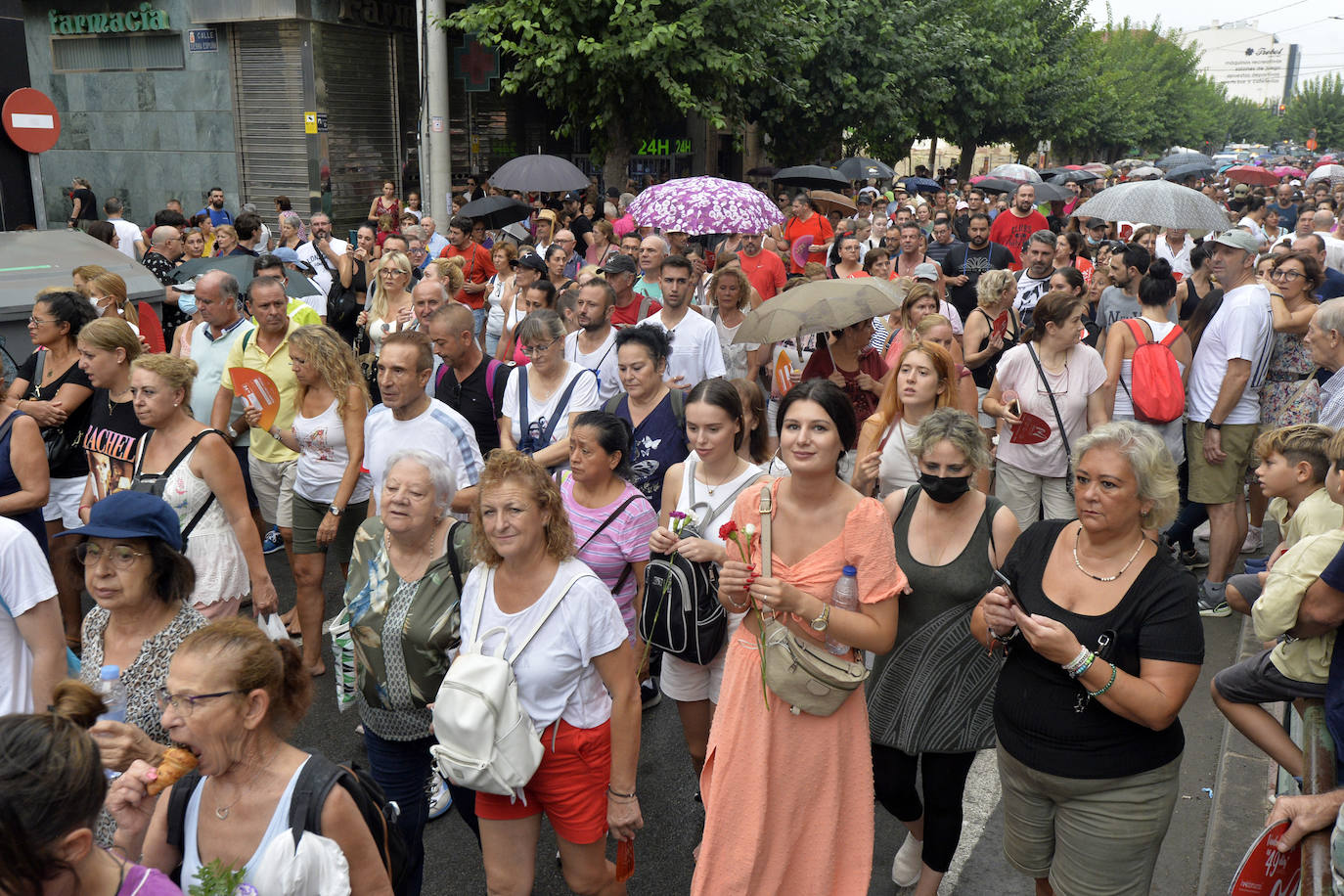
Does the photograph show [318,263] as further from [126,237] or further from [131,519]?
[131,519]

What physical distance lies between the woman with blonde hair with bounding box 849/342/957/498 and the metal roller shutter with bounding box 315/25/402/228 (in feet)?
58.0

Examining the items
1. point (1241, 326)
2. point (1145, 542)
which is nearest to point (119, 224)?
point (1241, 326)

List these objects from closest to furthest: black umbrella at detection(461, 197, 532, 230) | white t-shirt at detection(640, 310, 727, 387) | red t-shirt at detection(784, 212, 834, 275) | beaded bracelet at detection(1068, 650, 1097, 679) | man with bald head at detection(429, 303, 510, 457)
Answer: beaded bracelet at detection(1068, 650, 1097, 679) → man with bald head at detection(429, 303, 510, 457) → white t-shirt at detection(640, 310, 727, 387) → black umbrella at detection(461, 197, 532, 230) → red t-shirt at detection(784, 212, 834, 275)

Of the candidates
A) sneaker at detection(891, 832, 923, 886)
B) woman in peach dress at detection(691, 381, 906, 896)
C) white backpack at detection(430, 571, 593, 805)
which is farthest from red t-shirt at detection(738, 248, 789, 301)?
white backpack at detection(430, 571, 593, 805)

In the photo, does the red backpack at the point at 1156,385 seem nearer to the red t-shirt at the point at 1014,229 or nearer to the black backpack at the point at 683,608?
the black backpack at the point at 683,608

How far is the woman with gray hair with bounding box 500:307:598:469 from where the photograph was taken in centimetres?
Result: 591

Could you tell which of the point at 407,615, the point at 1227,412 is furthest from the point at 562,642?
the point at 1227,412

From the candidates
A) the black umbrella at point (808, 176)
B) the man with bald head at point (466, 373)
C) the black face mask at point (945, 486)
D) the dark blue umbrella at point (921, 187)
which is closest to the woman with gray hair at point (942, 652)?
the black face mask at point (945, 486)

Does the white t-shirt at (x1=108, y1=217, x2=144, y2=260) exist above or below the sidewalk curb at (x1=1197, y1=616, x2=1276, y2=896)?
above

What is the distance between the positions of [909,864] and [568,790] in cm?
154

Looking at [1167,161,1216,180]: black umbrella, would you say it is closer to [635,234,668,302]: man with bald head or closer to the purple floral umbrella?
the purple floral umbrella

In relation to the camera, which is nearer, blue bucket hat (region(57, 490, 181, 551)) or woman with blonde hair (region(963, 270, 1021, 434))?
blue bucket hat (region(57, 490, 181, 551))

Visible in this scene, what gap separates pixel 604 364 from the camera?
7008mm

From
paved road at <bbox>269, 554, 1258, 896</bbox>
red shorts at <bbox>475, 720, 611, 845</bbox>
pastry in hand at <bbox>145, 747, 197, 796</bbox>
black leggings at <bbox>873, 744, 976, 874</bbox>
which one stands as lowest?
paved road at <bbox>269, 554, 1258, 896</bbox>
